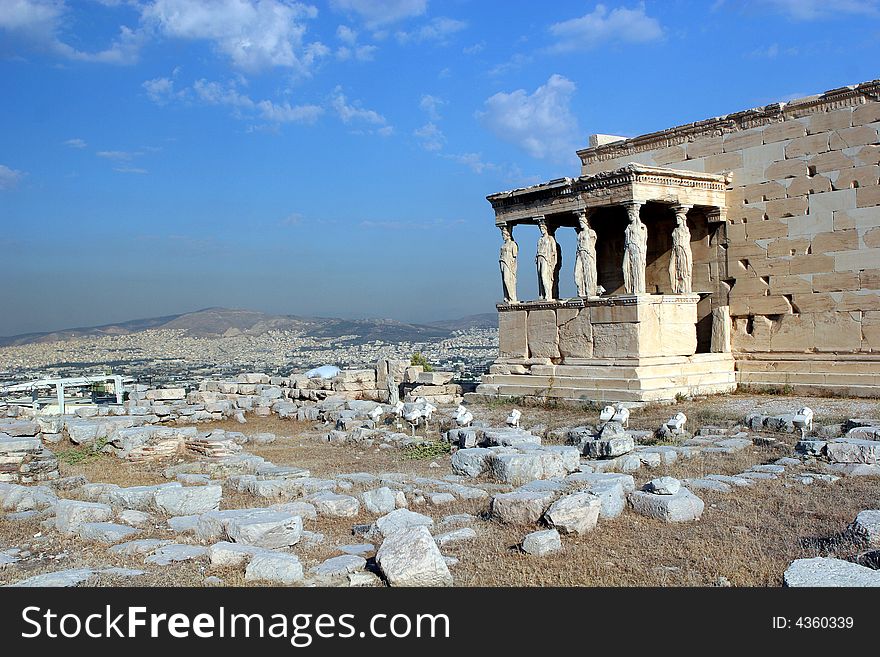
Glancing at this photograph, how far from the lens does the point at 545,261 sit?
55.7 feet

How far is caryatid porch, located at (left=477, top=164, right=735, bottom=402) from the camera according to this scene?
15.0 m

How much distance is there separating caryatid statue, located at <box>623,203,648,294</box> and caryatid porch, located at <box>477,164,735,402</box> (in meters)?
0.02

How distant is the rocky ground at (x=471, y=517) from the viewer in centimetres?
545

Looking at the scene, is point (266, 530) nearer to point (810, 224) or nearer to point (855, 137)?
point (810, 224)

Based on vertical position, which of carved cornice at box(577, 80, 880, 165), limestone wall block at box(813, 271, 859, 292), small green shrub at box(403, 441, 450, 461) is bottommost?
small green shrub at box(403, 441, 450, 461)

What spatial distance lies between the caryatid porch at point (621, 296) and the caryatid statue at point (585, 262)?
0.07ft

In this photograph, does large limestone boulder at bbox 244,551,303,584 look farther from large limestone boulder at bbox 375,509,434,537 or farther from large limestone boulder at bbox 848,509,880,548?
large limestone boulder at bbox 848,509,880,548

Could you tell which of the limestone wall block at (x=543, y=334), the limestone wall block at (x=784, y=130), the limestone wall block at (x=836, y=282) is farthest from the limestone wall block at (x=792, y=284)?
the limestone wall block at (x=543, y=334)

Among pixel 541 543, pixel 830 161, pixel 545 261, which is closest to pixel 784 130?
pixel 830 161

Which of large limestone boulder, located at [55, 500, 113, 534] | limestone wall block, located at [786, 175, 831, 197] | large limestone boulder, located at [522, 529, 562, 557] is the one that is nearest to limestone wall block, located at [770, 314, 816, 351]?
limestone wall block, located at [786, 175, 831, 197]

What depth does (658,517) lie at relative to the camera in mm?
6809

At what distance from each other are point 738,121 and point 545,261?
452 centimetres

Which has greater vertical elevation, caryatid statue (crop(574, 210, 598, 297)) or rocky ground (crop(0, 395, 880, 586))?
caryatid statue (crop(574, 210, 598, 297))

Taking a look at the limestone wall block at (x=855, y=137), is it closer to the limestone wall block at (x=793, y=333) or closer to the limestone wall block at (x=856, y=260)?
the limestone wall block at (x=856, y=260)
